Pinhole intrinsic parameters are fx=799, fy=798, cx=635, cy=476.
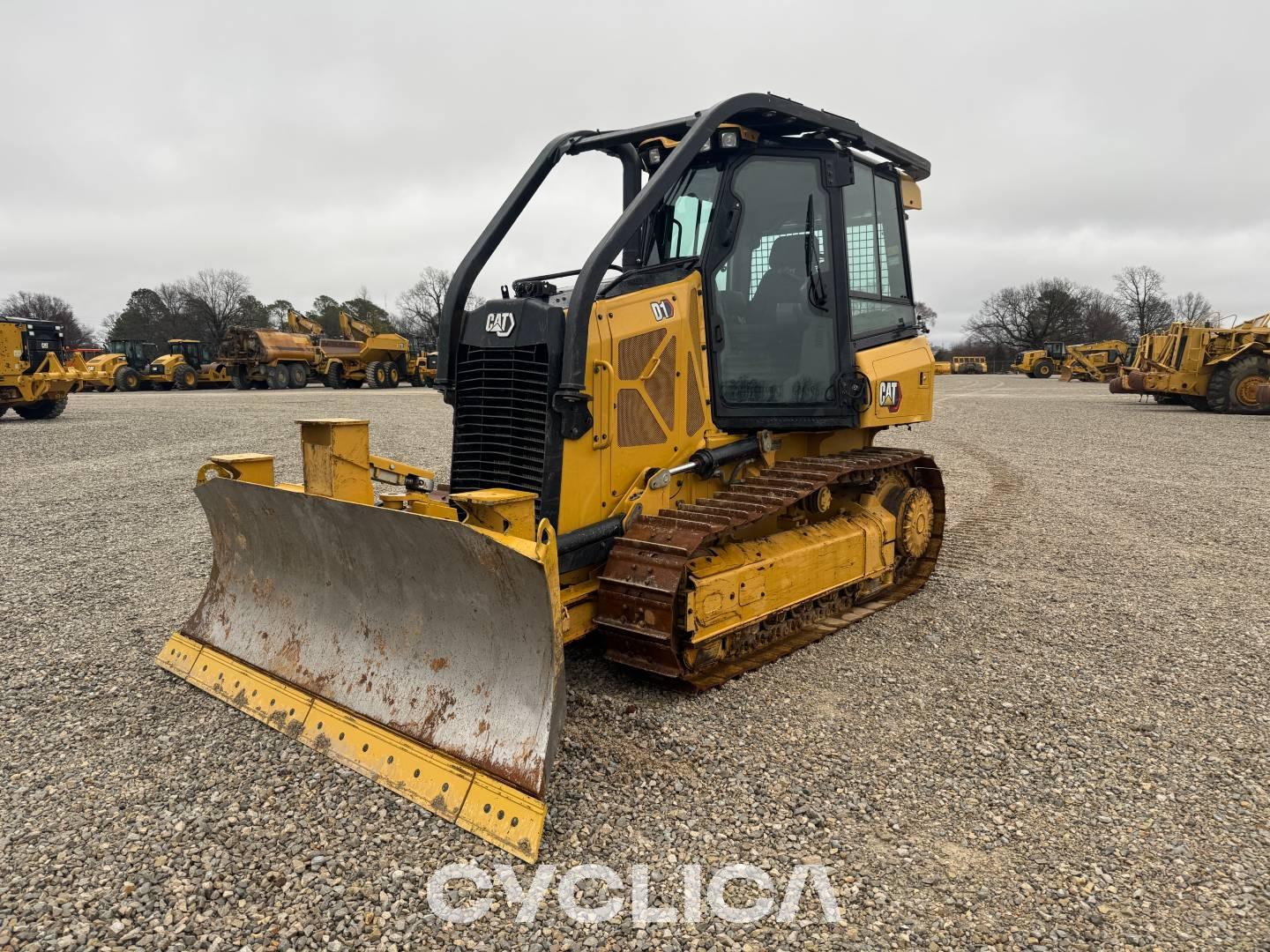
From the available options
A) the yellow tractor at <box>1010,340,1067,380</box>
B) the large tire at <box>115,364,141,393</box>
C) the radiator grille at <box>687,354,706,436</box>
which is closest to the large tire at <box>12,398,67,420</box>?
the large tire at <box>115,364,141,393</box>

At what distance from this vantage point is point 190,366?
3925cm

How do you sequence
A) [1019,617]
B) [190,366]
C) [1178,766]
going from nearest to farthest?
[1178,766] → [1019,617] → [190,366]

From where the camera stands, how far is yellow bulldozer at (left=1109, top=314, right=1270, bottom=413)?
20.0 meters

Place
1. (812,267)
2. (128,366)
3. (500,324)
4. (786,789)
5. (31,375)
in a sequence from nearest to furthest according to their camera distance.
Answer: (786,789) < (500,324) < (812,267) < (31,375) < (128,366)

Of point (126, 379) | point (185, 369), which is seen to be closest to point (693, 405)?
point (185, 369)

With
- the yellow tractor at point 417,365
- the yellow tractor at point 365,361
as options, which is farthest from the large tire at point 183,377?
the yellow tractor at point 417,365

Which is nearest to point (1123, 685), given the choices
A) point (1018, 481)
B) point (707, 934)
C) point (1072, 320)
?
point (707, 934)

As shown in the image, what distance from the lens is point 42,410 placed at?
20.5m

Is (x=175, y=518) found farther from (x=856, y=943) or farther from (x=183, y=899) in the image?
(x=856, y=943)

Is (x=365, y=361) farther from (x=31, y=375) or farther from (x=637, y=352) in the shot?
(x=637, y=352)

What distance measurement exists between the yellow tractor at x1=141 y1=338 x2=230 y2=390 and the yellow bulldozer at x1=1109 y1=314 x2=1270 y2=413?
37.0 meters

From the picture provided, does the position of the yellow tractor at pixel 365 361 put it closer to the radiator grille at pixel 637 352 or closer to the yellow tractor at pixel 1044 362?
the radiator grille at pixel 637 352

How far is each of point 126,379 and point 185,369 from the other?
2.96 meters

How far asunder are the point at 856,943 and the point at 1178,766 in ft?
6.37
